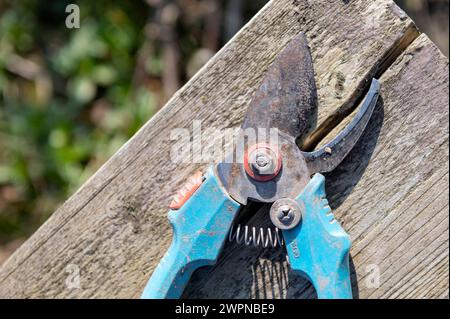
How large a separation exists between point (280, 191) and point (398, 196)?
302 millimetres

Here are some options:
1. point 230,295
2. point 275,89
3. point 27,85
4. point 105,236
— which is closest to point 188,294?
point 230,295

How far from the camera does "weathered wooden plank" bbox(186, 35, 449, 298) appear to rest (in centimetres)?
147

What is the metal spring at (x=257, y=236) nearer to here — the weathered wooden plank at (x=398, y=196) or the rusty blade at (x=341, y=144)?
the weathered wooden plank at (x=398, y=196)

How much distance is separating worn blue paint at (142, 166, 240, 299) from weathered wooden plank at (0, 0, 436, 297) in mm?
114

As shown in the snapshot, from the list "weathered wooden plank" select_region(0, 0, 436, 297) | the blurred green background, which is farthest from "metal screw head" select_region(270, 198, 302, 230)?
the blurred green background

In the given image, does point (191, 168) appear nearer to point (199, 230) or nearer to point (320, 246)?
point (199, 230)

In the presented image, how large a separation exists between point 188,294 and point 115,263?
0.20 m

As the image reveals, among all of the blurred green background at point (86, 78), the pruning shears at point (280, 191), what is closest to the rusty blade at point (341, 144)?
the pruning shears at point (280, 191)

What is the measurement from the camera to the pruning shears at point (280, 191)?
4.57 feet

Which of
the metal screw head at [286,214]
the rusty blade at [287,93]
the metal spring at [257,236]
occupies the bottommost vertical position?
the metal spring at [257,236]

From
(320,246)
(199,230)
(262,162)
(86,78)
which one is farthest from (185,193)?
(86,78)

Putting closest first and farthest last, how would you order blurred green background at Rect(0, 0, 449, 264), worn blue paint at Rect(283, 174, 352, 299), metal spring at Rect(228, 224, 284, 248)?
worn blue paint at Rect(283, 174, 352, 299), metal spring at Rect(228, 224, 284, 248), blurred green background at Rect(0, 0, 449, 264)

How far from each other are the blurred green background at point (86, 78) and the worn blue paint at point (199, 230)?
143 centimetres

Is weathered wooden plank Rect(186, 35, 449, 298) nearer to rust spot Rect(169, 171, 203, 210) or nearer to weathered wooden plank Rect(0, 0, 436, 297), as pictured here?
weathered wooden plank Rect(0, 0, 436, 297)
